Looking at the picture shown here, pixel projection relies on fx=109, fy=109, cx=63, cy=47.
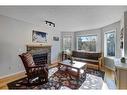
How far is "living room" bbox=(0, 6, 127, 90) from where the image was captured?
2738 millimetres

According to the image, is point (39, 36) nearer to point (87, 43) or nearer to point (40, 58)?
point (40, 58)

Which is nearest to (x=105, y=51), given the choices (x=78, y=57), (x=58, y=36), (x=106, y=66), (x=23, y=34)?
(x=106, y=66)

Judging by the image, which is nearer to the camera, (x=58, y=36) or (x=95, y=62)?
(x=95, y=62)

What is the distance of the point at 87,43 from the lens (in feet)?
20.1

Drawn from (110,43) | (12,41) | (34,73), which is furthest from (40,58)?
(110,43)

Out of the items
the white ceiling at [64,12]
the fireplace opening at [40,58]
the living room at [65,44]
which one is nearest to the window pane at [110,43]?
the living room at [65,44]

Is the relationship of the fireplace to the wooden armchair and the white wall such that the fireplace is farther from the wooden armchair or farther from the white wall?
the wooden armchair

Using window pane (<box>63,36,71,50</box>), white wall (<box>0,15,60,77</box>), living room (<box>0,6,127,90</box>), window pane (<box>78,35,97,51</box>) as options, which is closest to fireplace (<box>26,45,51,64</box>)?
living room (<box>0,6,127,90</box>)

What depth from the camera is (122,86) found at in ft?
6.45

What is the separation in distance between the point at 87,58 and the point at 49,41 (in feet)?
6.53

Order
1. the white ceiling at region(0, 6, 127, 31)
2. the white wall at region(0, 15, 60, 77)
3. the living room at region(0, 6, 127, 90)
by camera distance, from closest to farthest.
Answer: the white ceiling at region(0, 6, 127, 31) → the living room at region(0, 6, 127, 90) → the white wall at region(0, 15, 60, 77)

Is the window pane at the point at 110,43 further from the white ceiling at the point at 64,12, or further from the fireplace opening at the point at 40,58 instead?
the fireplace opening at the point at 40,58

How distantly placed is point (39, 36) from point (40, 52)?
68 centimetres
